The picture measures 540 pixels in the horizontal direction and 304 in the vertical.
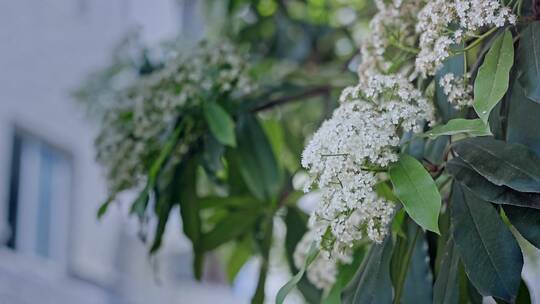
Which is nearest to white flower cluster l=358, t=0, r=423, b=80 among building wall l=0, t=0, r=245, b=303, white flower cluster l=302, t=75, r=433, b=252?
white flower cluster l=302, t=75, r=433, b=252

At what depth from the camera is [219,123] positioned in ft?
7.75

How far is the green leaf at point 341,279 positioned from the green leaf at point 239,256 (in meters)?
0.64

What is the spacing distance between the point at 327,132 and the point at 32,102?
316 centimetres

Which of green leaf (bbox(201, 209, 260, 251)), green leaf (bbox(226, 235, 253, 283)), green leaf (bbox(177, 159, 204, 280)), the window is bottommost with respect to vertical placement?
the window

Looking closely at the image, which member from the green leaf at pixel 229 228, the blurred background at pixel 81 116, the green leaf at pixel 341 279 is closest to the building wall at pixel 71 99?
the blurred background at pixel 81 116

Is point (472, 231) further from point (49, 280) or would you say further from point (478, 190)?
point (49, 280)

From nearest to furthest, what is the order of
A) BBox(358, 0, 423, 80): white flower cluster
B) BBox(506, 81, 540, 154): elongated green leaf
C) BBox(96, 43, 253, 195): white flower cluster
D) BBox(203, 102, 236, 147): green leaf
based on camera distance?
BBox(506, 81, 540, 154): elongated green leaf < BBox(358, 0, 423, 80): white flower cluster < BBox(203, 102, 236, 147): green leaf < BBox(96, 43, 253, 195): white flower cluster

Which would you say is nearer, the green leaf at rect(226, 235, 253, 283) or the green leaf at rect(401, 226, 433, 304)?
the green leaf at rect(401, 226, 433, 304)

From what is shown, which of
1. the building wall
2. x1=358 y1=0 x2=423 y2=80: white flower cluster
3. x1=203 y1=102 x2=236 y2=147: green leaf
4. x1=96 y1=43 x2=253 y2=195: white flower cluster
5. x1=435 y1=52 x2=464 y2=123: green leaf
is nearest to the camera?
x1=435 y1=52 x2=464 y2=123: green leaf

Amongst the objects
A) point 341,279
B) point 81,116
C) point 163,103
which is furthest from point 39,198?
point 341,279

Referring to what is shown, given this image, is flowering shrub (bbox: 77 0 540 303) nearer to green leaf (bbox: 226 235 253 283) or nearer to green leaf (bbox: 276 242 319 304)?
green leaf (bbox: 276 242 319 304)

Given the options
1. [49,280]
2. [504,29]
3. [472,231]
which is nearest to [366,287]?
[472,231]

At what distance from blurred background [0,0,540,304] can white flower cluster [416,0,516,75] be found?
4.28 feet

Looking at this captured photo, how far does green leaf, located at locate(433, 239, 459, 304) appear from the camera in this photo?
1.68 metres
